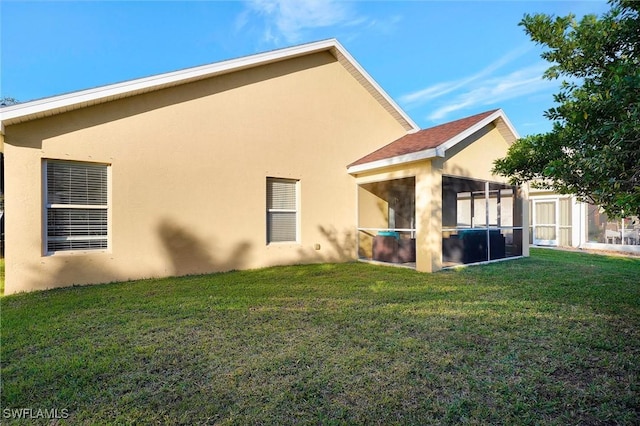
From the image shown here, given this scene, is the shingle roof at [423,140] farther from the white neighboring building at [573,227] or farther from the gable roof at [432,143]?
the white neighboring building at [573,227]

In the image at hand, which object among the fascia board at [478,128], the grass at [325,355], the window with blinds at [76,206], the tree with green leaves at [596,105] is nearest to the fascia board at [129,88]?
the window with blinds at [76,206]

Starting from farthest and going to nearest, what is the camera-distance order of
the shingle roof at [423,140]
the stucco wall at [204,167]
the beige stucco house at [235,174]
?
the shingle roof at [423,140]
the beige stucco house at [235,174]
the stucco wall at [204,167]

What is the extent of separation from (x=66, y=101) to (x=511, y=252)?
13.5 metres

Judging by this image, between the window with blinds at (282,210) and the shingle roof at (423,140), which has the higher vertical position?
the shingle roof at (423,140)

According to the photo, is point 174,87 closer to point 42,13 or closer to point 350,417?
point 42,13

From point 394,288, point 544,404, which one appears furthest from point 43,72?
point 544,404

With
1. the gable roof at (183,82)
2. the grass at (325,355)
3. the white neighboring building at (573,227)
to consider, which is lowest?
the grass at (325,355)

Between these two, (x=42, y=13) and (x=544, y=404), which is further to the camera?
(x=42, y=13)

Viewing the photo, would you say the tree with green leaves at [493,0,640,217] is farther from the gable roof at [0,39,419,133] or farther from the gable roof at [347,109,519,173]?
the gable roof at [0,39,419,133]

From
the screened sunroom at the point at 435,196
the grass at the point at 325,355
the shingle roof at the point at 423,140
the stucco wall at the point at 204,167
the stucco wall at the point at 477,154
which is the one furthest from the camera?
the stucco wall at the point at 477,154

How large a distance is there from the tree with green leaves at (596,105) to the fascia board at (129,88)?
6.37m

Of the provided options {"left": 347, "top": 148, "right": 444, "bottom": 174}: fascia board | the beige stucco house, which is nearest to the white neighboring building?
the beige stucco house

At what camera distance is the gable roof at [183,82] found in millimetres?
6051

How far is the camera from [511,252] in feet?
38.1
